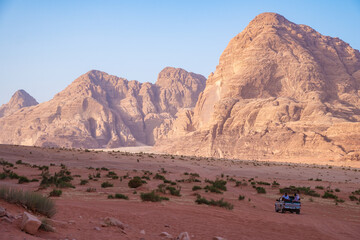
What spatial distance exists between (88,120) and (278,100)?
9027 cm

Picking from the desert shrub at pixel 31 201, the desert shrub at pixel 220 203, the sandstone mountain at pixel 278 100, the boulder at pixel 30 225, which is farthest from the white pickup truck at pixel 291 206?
the sandstone mountain at pixel 278 100

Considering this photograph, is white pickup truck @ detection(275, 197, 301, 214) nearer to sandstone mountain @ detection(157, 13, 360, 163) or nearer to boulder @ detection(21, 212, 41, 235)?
boulder @ detection(21, 212, 41, 235)

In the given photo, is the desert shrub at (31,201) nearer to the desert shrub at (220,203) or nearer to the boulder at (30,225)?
the boulder at (30,225)

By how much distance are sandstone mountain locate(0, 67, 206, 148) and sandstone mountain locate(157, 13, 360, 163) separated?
35.2 meters

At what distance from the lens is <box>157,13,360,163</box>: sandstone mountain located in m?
81.2

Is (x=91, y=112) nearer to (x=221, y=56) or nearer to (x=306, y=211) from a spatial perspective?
(x=221, y=56)

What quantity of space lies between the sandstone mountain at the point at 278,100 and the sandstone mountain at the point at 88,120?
35237 mm

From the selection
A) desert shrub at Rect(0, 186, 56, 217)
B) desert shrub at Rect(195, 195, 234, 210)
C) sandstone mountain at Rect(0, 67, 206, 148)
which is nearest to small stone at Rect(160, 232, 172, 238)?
desert shrub at Rect(0, 186, 56, 217)

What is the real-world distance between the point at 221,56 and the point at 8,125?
103289mm

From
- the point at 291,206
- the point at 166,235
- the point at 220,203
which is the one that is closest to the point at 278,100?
the point at 291,206

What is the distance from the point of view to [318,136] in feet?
257

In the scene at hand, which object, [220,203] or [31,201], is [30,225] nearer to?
[31,201]

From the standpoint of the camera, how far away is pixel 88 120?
155750 millimetres

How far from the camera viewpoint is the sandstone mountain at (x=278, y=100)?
266 feet
